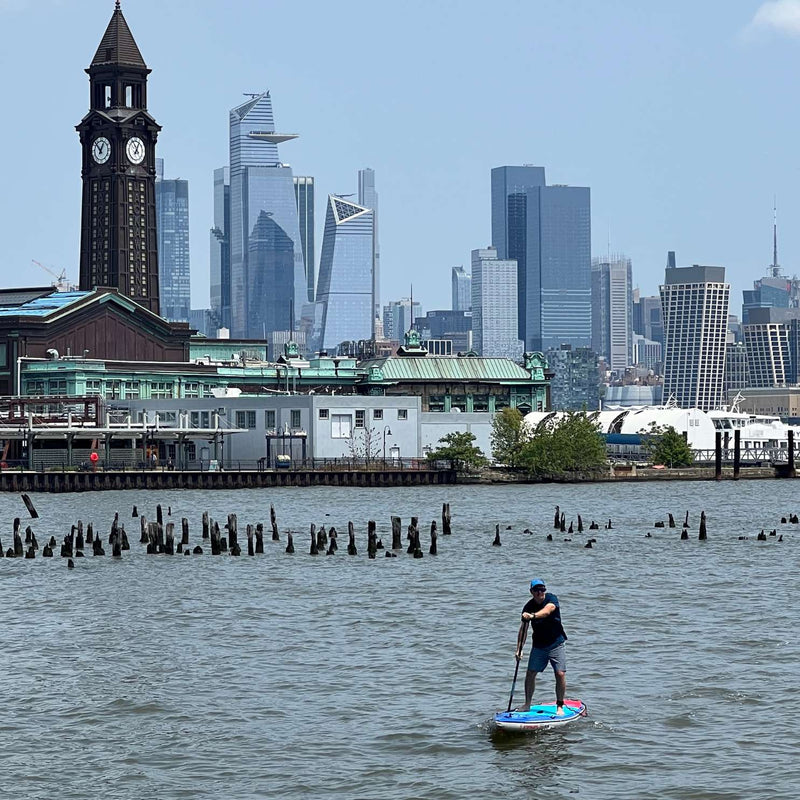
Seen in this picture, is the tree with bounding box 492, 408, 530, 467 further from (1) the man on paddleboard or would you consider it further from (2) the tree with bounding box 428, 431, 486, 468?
(1) the man on paddleboard

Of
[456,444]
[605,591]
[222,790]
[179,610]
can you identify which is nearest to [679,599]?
[605,591]

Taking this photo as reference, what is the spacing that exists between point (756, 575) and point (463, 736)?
36.9 meters

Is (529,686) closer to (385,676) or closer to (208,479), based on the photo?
(385,676)

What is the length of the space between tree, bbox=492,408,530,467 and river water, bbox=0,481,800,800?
89.0 meters

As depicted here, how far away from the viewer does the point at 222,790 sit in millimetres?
37125

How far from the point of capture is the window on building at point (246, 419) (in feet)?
559

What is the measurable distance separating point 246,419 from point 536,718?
130615mm

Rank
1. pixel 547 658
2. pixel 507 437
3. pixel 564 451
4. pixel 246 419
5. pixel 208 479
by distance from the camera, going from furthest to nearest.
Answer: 1. pixel 507 437
2. pixel 564 451
3. pixel 246 419
4. pixel 208 479
5. pixel 547 658

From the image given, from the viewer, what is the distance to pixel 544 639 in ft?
136

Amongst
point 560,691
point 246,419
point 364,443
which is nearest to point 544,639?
point 560,691

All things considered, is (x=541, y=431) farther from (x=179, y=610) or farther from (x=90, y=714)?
(x=90, y=714)

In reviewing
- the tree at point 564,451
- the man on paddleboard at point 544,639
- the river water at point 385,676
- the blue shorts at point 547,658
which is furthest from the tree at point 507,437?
the blue shorts at point 547,658

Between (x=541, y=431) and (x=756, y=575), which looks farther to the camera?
(x=541, y=431)

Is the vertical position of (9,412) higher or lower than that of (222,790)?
higher
